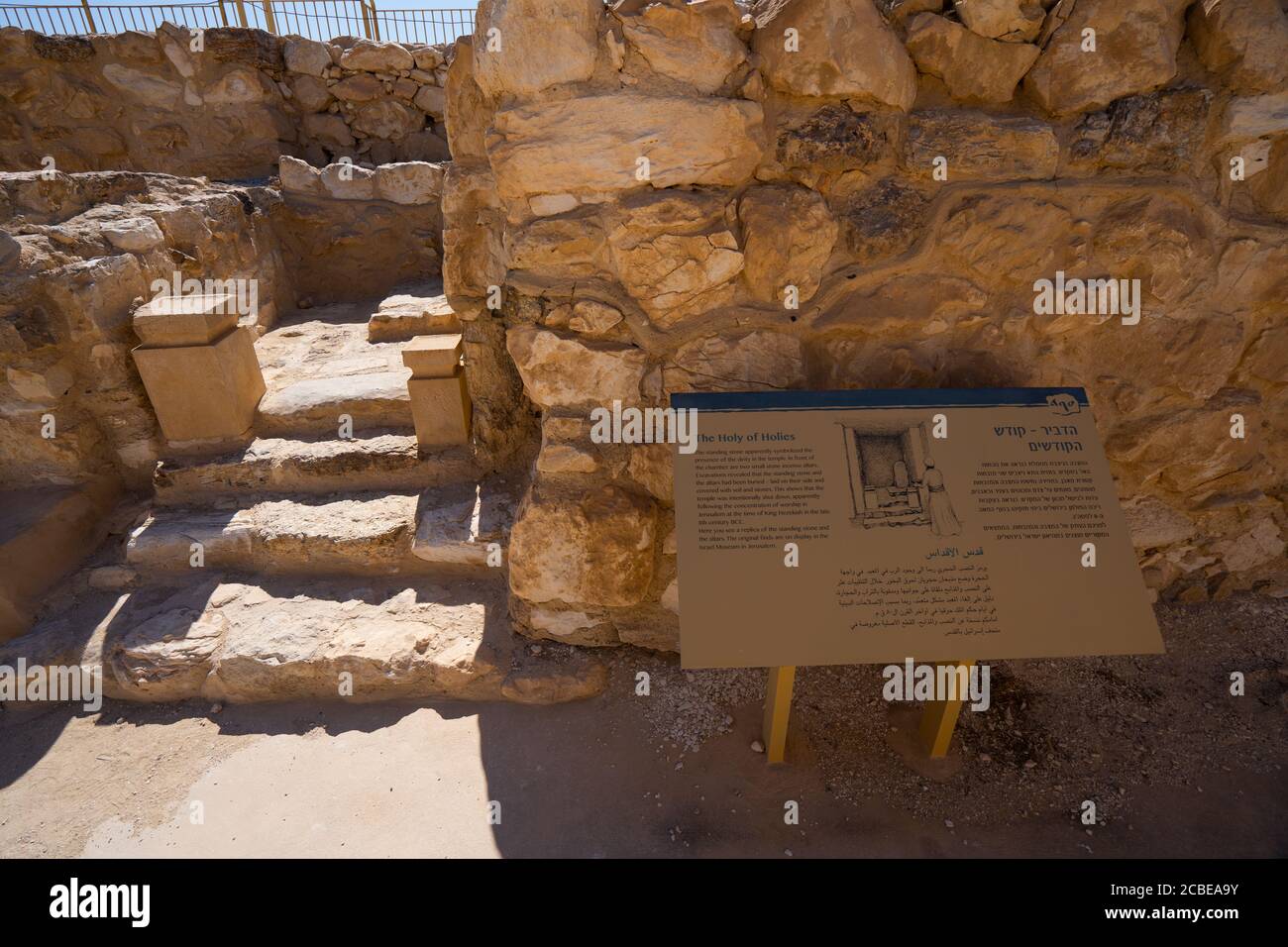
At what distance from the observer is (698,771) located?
2.26 metres

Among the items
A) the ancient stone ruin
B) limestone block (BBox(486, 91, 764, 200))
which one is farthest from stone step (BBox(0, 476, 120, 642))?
limestone block (BBox(486, 91, 764, 200))

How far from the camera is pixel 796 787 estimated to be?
2.18 metres

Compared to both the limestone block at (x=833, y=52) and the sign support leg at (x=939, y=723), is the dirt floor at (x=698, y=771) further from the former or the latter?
the limestone block at (x=833, y=52)

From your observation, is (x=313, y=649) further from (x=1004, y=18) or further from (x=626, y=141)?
(x=1004, y=18)

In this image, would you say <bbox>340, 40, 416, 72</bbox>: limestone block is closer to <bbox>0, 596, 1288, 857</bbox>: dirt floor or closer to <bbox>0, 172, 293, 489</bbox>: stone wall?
<bbox>0, 172, 293, 489</bbox>: stone wall

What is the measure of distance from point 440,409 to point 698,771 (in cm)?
201

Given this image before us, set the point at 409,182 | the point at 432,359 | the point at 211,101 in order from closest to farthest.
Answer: the point at 432,359, the point at 409,182, the point at 211,101

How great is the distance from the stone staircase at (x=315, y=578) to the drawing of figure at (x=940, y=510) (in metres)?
1.41

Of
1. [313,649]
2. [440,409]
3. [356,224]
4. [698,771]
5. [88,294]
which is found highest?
[356,224]

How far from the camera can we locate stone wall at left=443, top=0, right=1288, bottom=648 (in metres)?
2.02

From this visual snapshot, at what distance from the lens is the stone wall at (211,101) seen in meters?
5.98

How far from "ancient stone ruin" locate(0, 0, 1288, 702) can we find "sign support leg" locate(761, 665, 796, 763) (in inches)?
21.8

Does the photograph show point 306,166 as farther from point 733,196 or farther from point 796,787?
point 796,787

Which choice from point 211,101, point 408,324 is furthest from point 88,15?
point 408,324
